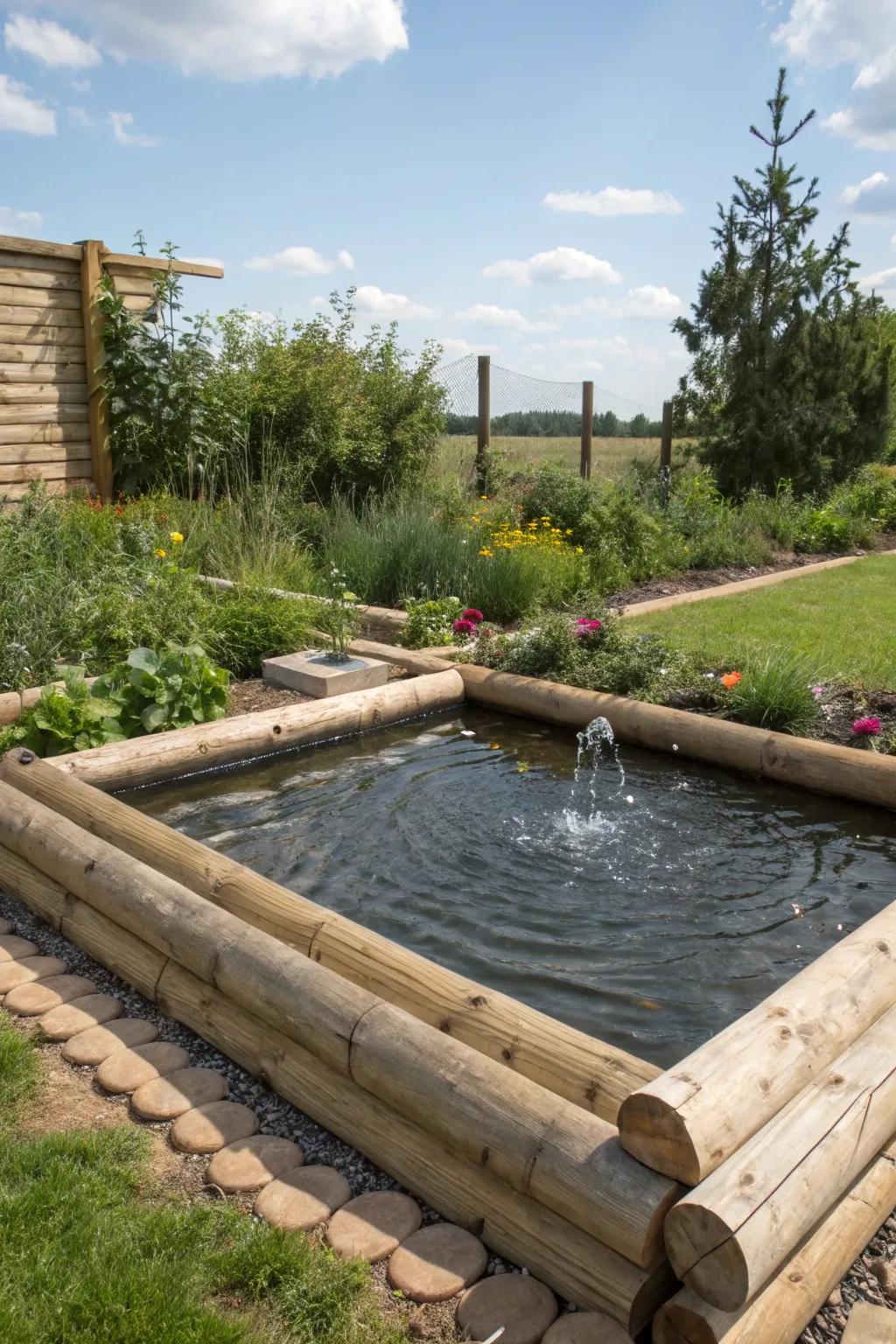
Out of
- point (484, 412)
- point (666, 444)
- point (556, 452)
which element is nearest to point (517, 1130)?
point (484, 412)

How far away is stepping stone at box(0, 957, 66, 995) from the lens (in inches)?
132

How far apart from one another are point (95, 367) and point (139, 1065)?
7770mm

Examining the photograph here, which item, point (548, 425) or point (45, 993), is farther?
point (548, 425)

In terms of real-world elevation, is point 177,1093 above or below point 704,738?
below

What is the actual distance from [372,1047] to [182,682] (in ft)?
11.3

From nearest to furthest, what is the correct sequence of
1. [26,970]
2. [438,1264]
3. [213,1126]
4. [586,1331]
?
[586,1331] < [438,1264] < [213,1126] < [26,970]

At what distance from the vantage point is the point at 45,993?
3271 mm

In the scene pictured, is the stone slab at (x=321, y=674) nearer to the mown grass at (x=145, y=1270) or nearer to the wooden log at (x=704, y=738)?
the wooden log at (x=704, y=738)

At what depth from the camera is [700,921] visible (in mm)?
3824

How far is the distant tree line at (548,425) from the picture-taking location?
41.6 ft

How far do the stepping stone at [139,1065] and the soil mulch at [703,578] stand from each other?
6.51 m

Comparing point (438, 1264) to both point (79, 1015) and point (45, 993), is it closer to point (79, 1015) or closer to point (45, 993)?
point (79, 1015)

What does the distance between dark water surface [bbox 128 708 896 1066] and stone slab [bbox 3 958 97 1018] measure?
3.18 feet

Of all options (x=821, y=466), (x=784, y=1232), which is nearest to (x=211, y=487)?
(x=784, y=1232)
